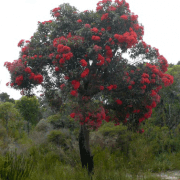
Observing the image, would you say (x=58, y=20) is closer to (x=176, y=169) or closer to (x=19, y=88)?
(x=19, y=88)

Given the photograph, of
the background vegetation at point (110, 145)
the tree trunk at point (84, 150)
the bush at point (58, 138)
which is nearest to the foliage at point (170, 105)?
the background vegetation at point (110, 145)

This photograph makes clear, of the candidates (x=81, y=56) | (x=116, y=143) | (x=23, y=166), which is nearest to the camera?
(x=23, y=166)

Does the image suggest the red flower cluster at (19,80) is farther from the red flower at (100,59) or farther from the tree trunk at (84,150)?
the tree trunk at (84,150)

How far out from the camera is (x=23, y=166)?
4574 millimetres

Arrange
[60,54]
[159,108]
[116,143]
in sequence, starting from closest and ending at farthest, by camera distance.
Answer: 1. [60,54]
2. [116,143]
3. [159,108]

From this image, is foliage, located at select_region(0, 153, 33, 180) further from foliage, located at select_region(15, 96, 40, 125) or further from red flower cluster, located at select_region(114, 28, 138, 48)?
foliage, located at select_region(15, 96, 40, 125)

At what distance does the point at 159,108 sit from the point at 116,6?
34.0 ft

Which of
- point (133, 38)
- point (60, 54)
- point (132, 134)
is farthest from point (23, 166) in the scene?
point (132, 134)

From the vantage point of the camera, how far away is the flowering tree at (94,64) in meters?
7.38

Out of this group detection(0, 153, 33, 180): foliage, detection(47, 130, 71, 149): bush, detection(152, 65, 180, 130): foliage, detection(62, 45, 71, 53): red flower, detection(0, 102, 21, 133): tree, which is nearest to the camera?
detection(0, 153, 33, 180): foliage

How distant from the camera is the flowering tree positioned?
24.2 feet

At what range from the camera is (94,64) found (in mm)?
7812

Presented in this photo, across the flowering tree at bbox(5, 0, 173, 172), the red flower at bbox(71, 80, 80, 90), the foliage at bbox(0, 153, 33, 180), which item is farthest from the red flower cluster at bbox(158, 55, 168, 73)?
the foliage at bbox(0, 153, 33, 180)

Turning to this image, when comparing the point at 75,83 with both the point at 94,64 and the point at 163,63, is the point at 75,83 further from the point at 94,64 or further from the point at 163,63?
the point at 163,63
